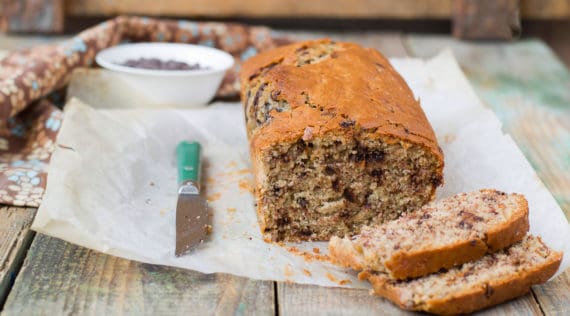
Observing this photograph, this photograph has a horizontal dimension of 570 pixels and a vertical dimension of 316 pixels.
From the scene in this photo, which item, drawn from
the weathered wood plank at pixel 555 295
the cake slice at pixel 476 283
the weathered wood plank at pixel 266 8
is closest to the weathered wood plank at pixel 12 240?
the cake slice at pixel 476 283

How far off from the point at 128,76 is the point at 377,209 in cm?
168

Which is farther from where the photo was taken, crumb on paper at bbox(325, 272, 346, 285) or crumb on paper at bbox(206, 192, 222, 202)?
crumb on paper at bbox(206, 192, 222, 202)

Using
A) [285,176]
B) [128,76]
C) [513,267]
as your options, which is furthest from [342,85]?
[128,76]

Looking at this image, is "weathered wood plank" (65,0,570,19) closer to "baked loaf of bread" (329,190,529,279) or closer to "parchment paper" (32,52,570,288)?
"parchment paper" (32,52,570,288)

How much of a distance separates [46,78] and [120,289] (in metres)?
1.81

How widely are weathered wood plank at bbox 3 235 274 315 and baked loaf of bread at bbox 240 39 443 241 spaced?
487mm

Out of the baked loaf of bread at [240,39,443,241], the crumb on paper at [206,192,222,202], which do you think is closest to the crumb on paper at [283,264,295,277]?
the baked loaf of bread at [240,39,443,241]

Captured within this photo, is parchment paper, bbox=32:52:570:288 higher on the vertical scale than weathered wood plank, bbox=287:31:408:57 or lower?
higher

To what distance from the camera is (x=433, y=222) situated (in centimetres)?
288

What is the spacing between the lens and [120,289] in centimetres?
274

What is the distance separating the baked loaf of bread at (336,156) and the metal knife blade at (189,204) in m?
0.25

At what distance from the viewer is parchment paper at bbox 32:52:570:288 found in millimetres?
2961

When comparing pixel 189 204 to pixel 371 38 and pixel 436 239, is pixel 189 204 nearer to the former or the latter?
pixel 436 239

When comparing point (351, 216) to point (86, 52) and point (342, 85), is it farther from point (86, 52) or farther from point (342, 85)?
point (86, 52)
